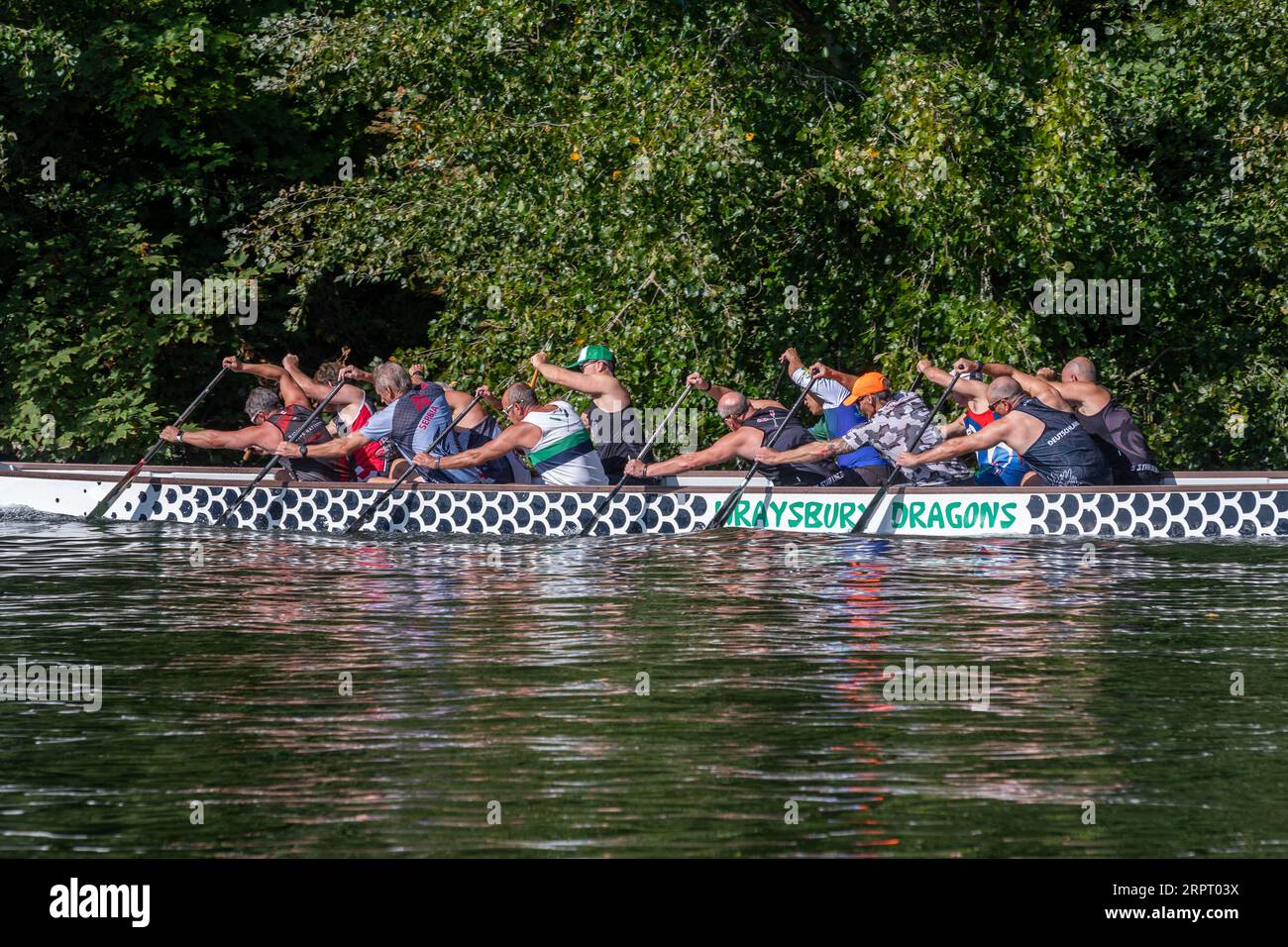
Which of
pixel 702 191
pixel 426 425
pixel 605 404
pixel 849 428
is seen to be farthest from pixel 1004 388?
pixel 426 425

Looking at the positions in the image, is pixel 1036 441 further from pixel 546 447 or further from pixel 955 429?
pixel 546 447

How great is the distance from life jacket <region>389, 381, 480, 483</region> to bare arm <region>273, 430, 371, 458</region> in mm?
462

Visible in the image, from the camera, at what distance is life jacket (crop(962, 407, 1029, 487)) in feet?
58.6

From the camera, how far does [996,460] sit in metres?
18.1

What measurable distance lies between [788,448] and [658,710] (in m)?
8.66

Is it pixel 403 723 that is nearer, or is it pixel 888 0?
pixel 403 723

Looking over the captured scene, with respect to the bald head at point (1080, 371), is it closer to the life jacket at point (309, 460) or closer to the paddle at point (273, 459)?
the paddle at point (273, 459)

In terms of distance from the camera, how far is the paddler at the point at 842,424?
17922mm

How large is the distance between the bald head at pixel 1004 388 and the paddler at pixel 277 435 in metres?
6.32

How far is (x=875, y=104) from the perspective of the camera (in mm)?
19250
